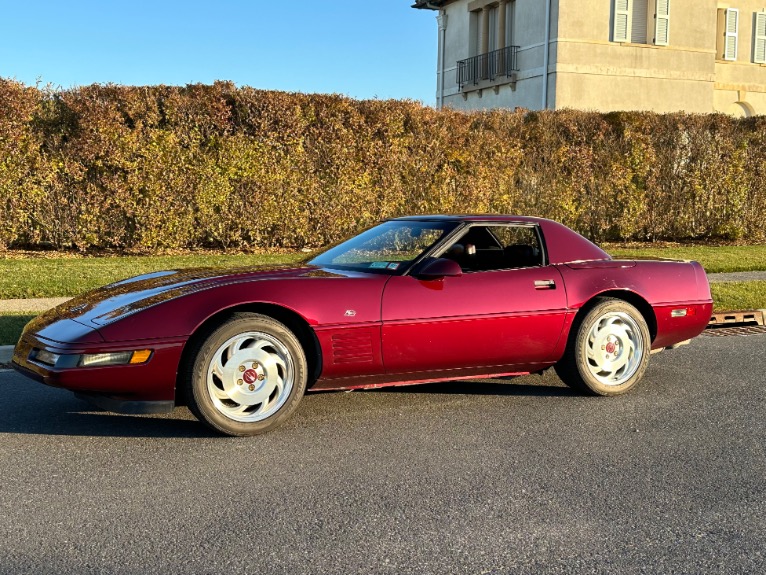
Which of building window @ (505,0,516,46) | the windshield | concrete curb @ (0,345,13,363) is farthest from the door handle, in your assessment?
building window @ (505,0,516,46)

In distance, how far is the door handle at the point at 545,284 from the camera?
19.6 ft

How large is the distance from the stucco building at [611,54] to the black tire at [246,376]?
22.0 metres

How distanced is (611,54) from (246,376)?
23855 mm

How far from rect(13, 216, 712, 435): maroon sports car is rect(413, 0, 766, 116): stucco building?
20.4 meters

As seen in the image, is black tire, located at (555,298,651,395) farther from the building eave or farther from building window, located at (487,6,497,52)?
the building eave

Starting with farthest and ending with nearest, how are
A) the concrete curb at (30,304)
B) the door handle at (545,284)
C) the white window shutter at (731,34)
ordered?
1. the white window shutter at (731,34)
2. the concrete curb at (30,304)
3. the door handle at (545,284)

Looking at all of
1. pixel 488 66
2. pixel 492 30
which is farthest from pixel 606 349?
pixel 492 30

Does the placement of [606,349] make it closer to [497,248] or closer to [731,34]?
[497,248]

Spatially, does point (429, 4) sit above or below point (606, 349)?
above

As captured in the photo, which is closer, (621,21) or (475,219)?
(475,219)

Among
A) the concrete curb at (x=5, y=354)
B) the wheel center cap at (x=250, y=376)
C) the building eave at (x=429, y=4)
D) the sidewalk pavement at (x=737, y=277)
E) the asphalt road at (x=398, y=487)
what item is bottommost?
the asphalt road at (x=398, y=487)

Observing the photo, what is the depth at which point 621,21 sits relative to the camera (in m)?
26.5

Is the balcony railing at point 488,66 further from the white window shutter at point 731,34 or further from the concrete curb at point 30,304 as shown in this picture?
the concrete curb at point 30,304

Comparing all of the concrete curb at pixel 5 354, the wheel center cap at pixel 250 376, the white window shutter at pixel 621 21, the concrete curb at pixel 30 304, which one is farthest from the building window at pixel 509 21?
the wheel center cap at pixel 250 376
